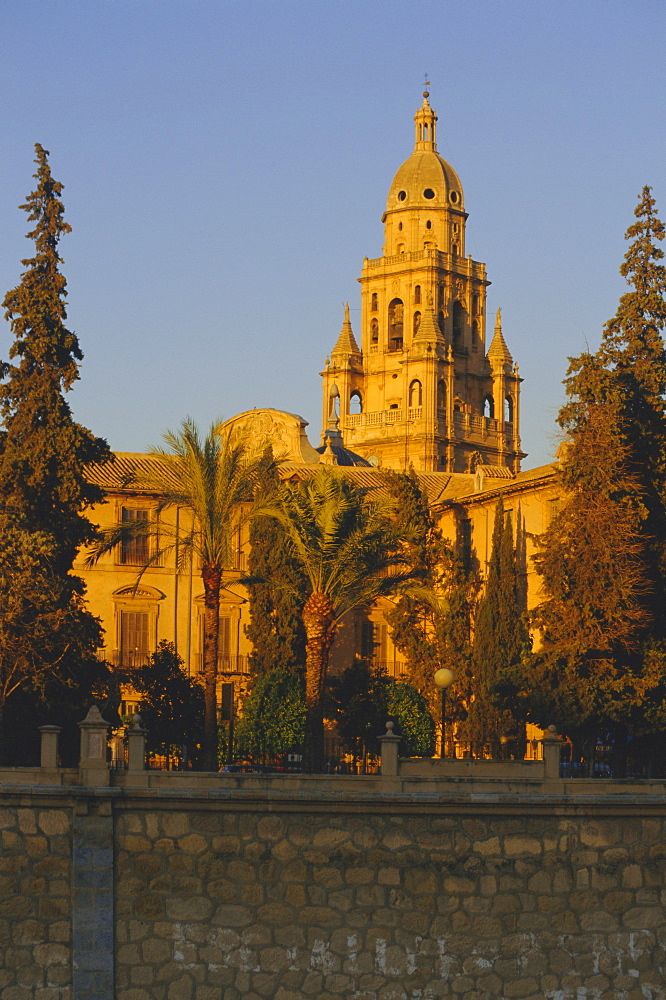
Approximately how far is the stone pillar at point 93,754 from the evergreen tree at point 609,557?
2183cm

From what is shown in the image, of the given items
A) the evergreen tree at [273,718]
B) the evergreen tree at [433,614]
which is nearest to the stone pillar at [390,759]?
the evergreen tree at [273,718]

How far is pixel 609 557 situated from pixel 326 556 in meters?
7.43

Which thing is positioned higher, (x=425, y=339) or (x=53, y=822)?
(x=425, y=339)

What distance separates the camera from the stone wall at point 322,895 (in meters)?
25.2

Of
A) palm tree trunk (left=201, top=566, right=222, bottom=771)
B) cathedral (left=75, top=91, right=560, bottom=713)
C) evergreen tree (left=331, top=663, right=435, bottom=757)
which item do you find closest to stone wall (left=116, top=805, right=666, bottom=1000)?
palm tree trunk (left=201, top=566, right=222, bottom=771)

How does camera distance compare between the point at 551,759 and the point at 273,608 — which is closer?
the point at 551,759

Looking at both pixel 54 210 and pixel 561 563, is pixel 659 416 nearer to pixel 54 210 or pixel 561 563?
pixel 561 563

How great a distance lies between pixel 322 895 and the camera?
25.7m

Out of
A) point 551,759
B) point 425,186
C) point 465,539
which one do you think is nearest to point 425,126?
point 425,186

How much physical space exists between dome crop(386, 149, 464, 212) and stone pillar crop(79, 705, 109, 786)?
292ft

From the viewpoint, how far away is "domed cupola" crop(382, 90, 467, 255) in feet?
367

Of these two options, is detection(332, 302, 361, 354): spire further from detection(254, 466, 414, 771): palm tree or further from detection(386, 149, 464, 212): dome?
detection(254, 466, 414, 771): palm tree

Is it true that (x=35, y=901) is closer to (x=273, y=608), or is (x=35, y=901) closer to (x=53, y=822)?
(x=53, y=822)

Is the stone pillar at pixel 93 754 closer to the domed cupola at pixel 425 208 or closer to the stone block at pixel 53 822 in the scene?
the stone block at pixel 53 822
